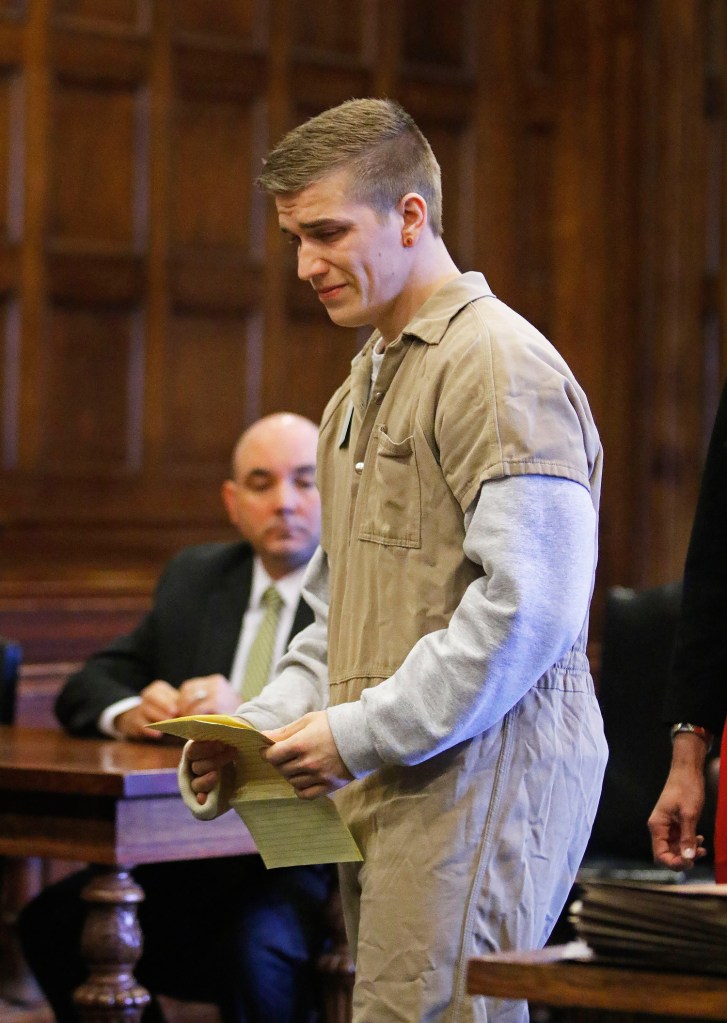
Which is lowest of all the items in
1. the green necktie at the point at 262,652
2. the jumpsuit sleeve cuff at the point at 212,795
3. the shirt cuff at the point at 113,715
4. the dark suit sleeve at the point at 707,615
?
the shirt cuff at the point at 113,715

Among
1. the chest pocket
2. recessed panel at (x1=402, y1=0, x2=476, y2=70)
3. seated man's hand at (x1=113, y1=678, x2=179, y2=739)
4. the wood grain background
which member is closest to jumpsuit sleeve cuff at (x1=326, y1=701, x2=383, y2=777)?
the chest pocket

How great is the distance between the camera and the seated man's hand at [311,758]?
1632 millimetres

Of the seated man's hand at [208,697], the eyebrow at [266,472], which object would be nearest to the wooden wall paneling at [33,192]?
the eyebrow at [266,472]

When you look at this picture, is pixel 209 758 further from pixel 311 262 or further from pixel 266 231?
pixel 266 231

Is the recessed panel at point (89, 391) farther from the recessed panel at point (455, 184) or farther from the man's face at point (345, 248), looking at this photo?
the man's face at point (345, 248)

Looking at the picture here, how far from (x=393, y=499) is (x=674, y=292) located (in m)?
3.81

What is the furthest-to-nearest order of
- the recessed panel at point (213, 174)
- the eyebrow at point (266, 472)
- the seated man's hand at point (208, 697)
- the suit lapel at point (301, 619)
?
the recessed panel at point (213, 174) → the eyebrow at point (266, 472) → the suit lapel at point (301, 619) → the seated man's hand at point (208, 697)

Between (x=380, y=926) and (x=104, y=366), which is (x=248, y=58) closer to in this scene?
(x=104, y=366)

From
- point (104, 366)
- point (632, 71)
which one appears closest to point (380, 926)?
point (104, 366)

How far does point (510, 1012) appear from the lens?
64.1 inches

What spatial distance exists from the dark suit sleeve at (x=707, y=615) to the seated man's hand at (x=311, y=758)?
0.45 metres

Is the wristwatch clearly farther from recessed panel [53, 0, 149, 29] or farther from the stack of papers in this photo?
recessed panel [53, 0, 149, 29]

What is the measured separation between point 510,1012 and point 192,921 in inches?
65.5

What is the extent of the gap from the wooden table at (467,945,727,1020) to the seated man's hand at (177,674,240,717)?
1926mm
